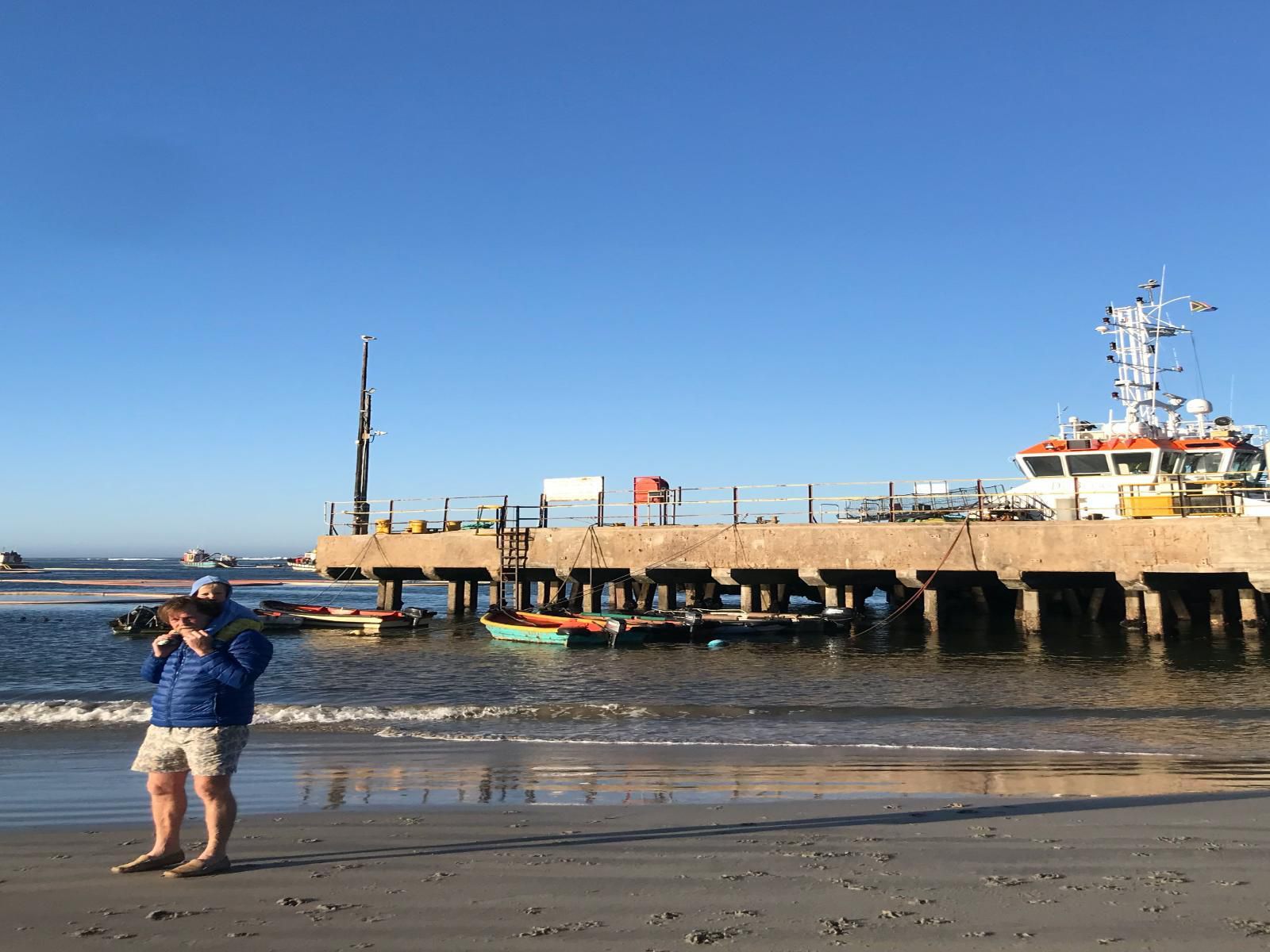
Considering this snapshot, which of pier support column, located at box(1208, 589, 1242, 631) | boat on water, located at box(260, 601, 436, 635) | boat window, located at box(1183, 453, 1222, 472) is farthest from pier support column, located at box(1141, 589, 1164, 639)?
boat on water, located at box(260, 601, 436, 635)

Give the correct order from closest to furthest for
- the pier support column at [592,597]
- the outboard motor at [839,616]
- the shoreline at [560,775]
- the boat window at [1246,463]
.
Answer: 1. the shoreline at [560,775]
2. the outboard motor at [839,616]
3. the boat window at [1246,463]
4. the pier support column at [592,597]

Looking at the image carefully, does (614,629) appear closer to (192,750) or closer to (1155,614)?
(1155,614)

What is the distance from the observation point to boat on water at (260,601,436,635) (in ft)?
99.6

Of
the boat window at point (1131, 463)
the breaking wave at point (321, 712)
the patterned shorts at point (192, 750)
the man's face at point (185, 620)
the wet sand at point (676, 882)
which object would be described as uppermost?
the boat window at point (1131, 463)

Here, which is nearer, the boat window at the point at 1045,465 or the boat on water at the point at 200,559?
the boat window at the point at 1045,465

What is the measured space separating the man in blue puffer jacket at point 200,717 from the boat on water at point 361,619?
2526cm

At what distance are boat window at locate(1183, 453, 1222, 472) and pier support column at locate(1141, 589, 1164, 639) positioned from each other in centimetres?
627

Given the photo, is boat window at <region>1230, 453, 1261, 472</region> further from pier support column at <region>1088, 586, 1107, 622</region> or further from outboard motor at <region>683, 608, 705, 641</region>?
outboard motor at <region>683, 608, 705, 641</region>

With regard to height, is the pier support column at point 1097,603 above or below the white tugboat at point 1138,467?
below

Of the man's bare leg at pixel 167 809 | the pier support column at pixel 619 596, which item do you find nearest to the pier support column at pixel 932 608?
the pier support column at pixel 619 596

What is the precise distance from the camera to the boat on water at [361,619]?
30359mm

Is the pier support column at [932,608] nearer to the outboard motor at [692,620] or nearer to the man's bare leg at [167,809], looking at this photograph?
the outboard motor at [692,620]

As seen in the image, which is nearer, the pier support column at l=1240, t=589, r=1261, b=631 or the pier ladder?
the pier support column at l=1240, t=589, r=1261, b=631

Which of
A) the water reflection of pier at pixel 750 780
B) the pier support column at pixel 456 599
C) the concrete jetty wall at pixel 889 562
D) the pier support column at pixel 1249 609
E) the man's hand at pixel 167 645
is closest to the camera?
the man's hand at pixel 167 645
